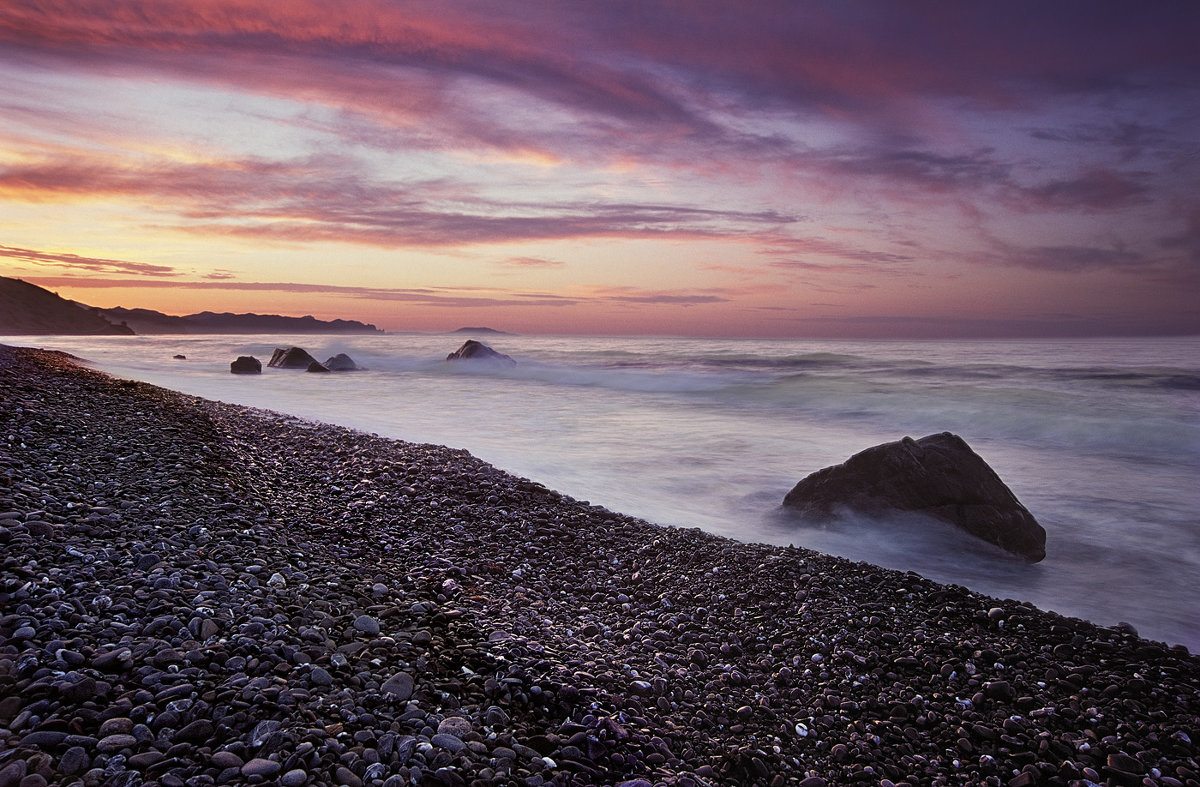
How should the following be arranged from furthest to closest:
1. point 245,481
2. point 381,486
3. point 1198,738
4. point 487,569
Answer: point 381,486
point 245,481
point 487,569
point 1198,738

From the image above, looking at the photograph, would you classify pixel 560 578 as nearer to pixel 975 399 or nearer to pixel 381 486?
pixel 381 486

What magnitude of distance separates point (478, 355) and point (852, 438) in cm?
2202

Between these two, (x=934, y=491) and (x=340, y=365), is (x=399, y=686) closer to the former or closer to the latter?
(x=934, y=491)

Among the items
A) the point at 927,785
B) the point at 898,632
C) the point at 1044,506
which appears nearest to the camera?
the point at 927,785

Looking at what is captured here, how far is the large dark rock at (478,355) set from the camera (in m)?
33.5

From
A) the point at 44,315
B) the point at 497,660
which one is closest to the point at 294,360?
the point at 497,660

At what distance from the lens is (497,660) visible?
3457 millimetres

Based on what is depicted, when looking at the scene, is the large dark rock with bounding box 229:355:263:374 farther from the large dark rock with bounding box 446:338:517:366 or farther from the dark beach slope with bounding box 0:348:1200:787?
the dark beach slope with bounding box 0:348:1200:787

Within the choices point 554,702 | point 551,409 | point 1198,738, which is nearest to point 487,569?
point 554,702

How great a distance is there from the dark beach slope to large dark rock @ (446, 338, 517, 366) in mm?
27537

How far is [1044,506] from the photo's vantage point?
9656 mm

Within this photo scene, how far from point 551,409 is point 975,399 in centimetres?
1300

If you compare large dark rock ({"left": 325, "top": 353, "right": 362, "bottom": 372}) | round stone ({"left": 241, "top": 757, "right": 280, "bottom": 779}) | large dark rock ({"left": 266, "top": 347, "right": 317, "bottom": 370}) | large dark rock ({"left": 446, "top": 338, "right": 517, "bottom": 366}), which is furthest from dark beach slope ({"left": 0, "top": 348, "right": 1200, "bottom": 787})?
large dark rock ({"left": 446, "top": 338, "right": 517, "bottom": 366})

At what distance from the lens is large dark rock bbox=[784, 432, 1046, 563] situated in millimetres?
7277
